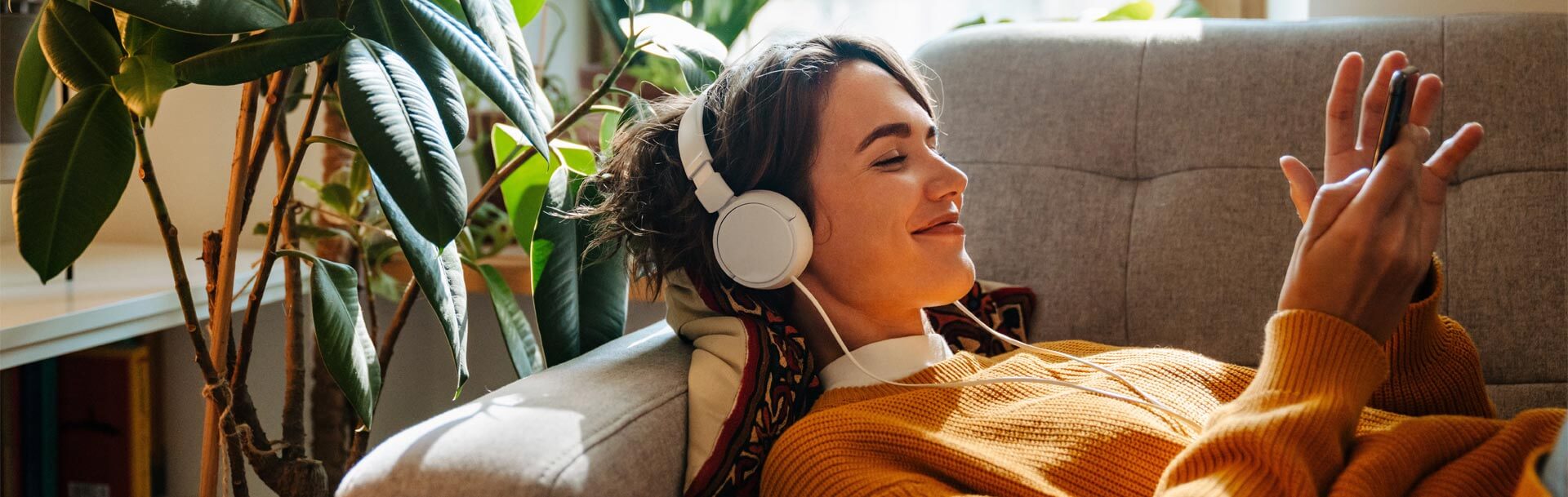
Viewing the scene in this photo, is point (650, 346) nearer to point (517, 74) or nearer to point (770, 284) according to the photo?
point (770, 284)

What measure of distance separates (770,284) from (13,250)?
1.43 m

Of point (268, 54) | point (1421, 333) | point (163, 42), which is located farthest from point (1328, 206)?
point (163, 42)

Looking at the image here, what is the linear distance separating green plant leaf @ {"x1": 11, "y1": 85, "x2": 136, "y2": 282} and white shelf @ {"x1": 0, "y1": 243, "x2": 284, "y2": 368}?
42cm

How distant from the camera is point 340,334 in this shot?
3.15 feet

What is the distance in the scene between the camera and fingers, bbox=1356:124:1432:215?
83cm

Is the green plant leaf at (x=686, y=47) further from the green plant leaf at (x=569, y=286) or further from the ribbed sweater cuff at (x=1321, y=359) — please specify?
the ribbed sweater cuff at (x=1321, y=359)

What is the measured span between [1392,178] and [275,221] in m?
0.96

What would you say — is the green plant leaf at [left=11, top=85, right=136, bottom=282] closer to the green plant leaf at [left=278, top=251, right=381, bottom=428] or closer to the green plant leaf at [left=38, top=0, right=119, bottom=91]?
the green plant leaf at [left=38, top=0, right=119, bottom=91]

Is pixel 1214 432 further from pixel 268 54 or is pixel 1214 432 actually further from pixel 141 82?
pixel 141 82

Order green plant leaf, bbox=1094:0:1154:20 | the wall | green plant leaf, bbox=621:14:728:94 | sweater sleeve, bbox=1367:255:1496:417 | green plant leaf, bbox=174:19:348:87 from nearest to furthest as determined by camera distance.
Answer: green plant leaf, bbox=174:19:348:87 → sweater sleeve, bbox=1367:255:1496:417 → green plant leaf, bbox=621:14:728:94 → the wall → green plant leaf, bbox=1094:0:1154:20

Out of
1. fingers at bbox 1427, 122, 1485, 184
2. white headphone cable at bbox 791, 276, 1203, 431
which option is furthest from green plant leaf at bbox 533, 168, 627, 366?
fingers at bbox 1427, 122, 1485, 184

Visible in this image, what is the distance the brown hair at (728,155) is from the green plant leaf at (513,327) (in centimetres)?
17

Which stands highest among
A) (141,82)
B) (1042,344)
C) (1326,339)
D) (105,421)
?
(141,82)

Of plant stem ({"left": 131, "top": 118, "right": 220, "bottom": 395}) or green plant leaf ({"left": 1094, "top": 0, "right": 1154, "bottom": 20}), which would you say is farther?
green plant leaf ({"left": 1094, "top": 0, "right": 1154, "bottom": 20})
